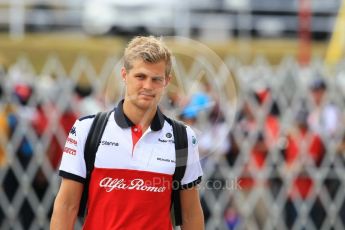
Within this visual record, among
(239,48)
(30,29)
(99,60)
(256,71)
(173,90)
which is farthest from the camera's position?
(30,29)

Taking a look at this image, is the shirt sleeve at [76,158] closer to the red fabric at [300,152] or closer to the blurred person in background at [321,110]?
the red fabric at [300,152]

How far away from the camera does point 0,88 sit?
8383 mm

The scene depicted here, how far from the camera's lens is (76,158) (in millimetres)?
3711

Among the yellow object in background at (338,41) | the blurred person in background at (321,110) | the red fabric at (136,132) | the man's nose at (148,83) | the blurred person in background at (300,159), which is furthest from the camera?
the yellow object in background at (338,41)

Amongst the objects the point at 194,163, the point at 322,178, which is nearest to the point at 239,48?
the point at 322,178

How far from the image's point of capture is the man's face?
145 inches

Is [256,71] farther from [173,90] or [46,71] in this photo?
[173,90]

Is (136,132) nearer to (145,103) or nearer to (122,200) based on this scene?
(145,103)

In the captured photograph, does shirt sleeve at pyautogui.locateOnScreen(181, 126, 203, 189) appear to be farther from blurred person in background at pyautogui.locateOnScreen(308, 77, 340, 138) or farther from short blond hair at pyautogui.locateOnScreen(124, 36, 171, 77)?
blurred person in background at pyautogui.locateOnScreen(308, 77, 340, 138)

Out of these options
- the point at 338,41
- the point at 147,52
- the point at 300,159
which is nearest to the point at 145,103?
the point at 147,52

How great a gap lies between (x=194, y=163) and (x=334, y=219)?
510cm

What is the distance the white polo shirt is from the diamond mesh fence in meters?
4.47

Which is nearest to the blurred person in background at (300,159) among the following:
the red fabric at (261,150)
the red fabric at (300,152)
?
the red fabric at (300,152)

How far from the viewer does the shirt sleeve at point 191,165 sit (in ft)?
12.6
